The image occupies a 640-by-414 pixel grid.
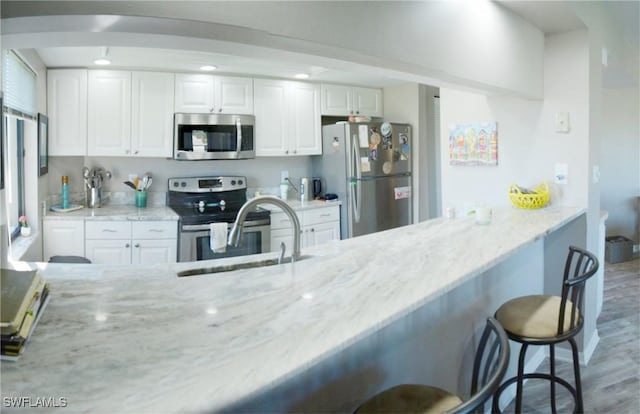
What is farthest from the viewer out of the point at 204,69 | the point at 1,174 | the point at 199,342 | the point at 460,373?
the point at 204,69

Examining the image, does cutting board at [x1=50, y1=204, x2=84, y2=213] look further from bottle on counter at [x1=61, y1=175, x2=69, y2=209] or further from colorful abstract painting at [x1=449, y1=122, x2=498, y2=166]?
colorful abstract painting at [x1=449, y1=122, x2=498, y2=166]

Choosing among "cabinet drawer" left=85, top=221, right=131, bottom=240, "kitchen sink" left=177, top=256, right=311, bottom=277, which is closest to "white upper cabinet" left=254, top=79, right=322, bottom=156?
"cabinet drawer" left=85, top=221, right=131, bottom=240

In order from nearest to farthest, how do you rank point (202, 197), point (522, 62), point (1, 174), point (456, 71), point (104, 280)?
point (104, 280) < point (1, 174) < point (456, 71) < point (522, 62) < point (202, 197)

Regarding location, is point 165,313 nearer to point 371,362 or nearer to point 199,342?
point 199,342

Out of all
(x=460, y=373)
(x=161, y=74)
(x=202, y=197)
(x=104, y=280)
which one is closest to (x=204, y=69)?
(x=161, y=74)

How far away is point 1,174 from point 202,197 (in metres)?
2.87

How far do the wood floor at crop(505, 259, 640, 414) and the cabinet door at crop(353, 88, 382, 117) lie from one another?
9.95 feet

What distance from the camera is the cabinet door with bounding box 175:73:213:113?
4.29m

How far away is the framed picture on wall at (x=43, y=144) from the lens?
3639 mm

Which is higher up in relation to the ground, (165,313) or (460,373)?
(165,313)

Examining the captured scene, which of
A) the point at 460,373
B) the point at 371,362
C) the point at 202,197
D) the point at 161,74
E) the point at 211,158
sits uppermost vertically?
the point at 161,74

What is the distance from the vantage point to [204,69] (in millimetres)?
4207

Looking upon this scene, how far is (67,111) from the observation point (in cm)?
401

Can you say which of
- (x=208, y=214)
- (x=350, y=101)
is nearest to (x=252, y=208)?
(x=208, y=214)
